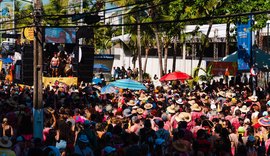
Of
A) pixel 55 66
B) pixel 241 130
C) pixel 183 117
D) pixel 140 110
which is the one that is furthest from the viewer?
pixel 55 66

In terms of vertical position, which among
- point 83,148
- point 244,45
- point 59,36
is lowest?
point 83,148

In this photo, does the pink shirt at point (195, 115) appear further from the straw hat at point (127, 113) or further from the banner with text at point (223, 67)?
the banner with text at point (223, 67)

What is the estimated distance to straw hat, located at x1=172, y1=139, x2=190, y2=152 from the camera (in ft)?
33.3

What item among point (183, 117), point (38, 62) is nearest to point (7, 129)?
point (38, 62)

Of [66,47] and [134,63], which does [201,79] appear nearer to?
[66,47]

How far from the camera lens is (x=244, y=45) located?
22500mm

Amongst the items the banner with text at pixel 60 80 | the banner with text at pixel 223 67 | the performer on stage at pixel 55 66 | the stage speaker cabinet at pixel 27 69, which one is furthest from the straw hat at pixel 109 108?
the performer on stage at pixel 55 66

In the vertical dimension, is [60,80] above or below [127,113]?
above

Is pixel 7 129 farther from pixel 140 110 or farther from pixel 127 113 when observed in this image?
pixel 140 110

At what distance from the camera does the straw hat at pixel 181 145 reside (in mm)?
10156

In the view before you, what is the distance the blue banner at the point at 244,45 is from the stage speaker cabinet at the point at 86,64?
6189 millimetres

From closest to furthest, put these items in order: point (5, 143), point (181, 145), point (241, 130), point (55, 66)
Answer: point (5, 143)
point (181, 145)
point (241, 130)
point (55, 66)

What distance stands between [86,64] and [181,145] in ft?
40.0

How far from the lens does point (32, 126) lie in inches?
554
